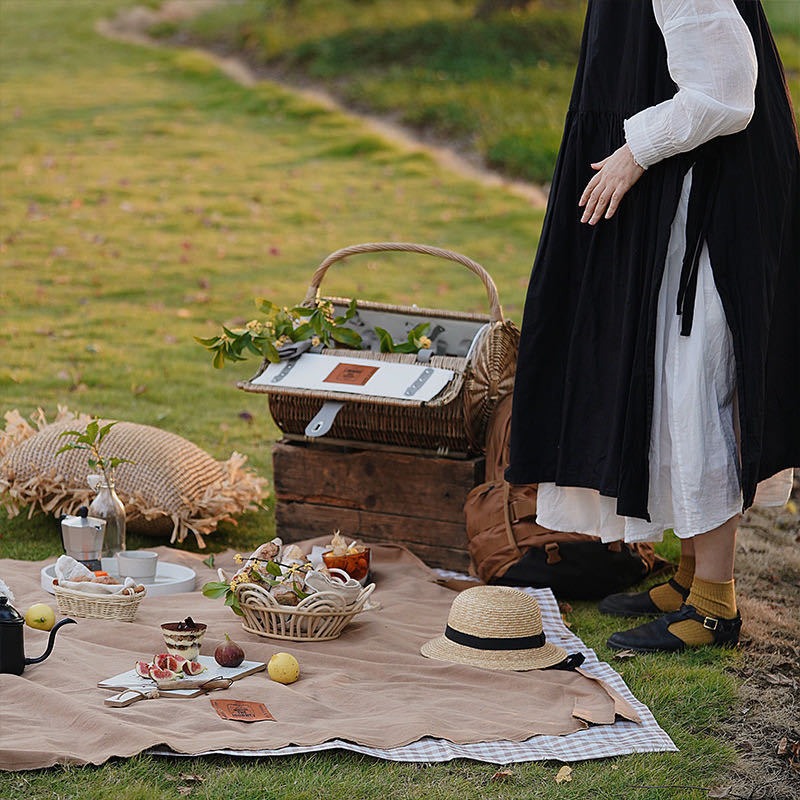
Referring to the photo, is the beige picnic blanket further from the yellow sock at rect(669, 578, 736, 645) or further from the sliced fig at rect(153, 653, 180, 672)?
the yellow sock at rect(669, 578, 736, 645)

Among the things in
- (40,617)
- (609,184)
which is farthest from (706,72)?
(40,617)

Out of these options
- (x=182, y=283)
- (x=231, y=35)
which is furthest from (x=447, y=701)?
(x=231, y=35)

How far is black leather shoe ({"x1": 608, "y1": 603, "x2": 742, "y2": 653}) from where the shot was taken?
3.54 m

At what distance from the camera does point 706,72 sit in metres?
3.14

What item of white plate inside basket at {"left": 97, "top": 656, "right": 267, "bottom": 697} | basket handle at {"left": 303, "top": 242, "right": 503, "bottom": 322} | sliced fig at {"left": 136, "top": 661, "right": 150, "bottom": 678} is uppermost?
basket handle at {"left": 303, "top": 242, "right": 503, "bottom": 322}

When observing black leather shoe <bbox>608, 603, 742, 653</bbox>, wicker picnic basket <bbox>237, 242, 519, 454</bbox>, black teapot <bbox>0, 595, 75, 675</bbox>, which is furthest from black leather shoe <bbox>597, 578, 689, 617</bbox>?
black teapot <bbox>0, 595, 75, 675</bbox>

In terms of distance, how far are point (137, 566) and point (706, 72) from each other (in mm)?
2156

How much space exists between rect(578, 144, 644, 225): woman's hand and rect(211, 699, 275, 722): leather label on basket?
151cm

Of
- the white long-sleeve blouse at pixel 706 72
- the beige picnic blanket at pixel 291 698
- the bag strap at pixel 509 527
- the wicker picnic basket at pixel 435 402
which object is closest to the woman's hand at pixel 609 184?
the white long-sleeve blouse at pixel 706 72

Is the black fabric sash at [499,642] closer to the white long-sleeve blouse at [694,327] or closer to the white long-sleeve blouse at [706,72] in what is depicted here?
the white long-sleeve blouse at [694,327]

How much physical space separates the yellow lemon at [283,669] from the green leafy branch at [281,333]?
1.38 metres

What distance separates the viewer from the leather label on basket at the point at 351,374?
4184mm

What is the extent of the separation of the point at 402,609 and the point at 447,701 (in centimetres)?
69

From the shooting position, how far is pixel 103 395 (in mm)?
6074
